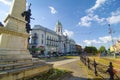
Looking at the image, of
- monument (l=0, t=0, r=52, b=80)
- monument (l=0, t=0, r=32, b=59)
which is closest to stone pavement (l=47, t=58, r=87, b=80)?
monument (l=0, t=0, r=52, b=80)

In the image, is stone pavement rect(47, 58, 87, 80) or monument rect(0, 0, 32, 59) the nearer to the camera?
monument rect(0, 0, 32, 59)

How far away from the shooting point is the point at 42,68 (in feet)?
29.5

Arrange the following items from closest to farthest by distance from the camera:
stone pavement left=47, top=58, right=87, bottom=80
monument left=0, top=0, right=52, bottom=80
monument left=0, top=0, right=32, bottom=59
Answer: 1. monument left=0, top=0, right=52, bottom=80
2. monument left=0, top=0, right=32, bottom=59
3. stone pavement left=47, top=58, right=87, bottom=80

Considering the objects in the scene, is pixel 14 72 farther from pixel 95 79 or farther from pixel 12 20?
pixel 95 79

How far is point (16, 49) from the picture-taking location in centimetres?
836

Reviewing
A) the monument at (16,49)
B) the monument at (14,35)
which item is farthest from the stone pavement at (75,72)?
the monument at (14,35)

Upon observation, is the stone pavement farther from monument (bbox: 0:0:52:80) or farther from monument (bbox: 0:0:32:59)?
monument (bbox: 0:0:32:59)

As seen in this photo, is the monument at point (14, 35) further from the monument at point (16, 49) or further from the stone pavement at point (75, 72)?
the stone pavement at point (75, 72)

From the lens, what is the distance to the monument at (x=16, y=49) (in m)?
6.63

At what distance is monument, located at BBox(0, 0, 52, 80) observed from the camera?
6.63 meters

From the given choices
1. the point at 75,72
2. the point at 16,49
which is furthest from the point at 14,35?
the point at 75,72

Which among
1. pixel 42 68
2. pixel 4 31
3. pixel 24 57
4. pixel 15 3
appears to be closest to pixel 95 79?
pixel 42 68

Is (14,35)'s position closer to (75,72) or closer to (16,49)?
(16,49)

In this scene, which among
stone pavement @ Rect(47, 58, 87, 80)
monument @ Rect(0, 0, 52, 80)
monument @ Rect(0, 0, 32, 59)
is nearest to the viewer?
monument @ Rect(0, 0, 52, 80)
